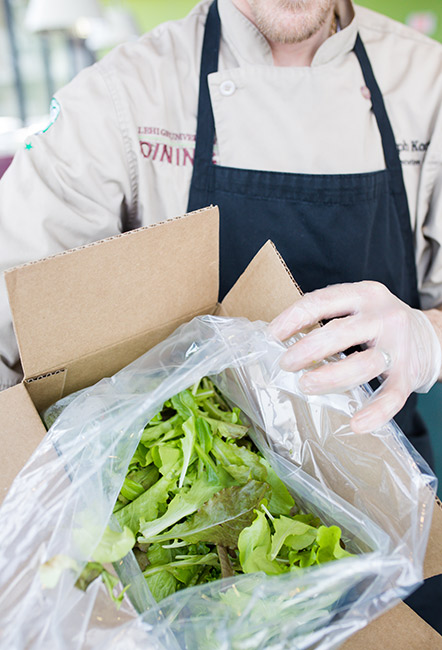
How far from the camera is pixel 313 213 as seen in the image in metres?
0.74

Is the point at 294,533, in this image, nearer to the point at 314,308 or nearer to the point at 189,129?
the point at 314,308

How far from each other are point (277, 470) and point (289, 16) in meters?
0.60

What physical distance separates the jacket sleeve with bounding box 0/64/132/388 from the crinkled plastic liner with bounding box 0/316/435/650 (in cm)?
23

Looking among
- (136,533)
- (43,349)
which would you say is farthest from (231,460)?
(43,349)

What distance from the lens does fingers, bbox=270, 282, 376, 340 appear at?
1.65 feet

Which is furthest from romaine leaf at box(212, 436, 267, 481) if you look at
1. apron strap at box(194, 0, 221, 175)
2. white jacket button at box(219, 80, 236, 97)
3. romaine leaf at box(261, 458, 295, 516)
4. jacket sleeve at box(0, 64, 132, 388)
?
white jacket button at box(219, 80, 236, 97)

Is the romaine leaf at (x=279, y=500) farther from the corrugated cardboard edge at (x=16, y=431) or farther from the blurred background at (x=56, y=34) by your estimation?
the blurred background at (x=56, y=34)

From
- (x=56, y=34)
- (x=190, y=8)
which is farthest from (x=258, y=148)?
(x=190, y=8)

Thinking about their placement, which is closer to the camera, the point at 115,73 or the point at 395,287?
the point at 115,73

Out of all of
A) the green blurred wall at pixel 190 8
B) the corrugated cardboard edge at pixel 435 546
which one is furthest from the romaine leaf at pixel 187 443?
the green blurred wall at pixel 190 8

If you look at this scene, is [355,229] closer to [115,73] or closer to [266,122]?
[266,122]

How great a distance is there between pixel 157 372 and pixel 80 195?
Answer: 291mm

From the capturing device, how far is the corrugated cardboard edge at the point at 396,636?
441 mm

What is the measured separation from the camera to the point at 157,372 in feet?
1.75
